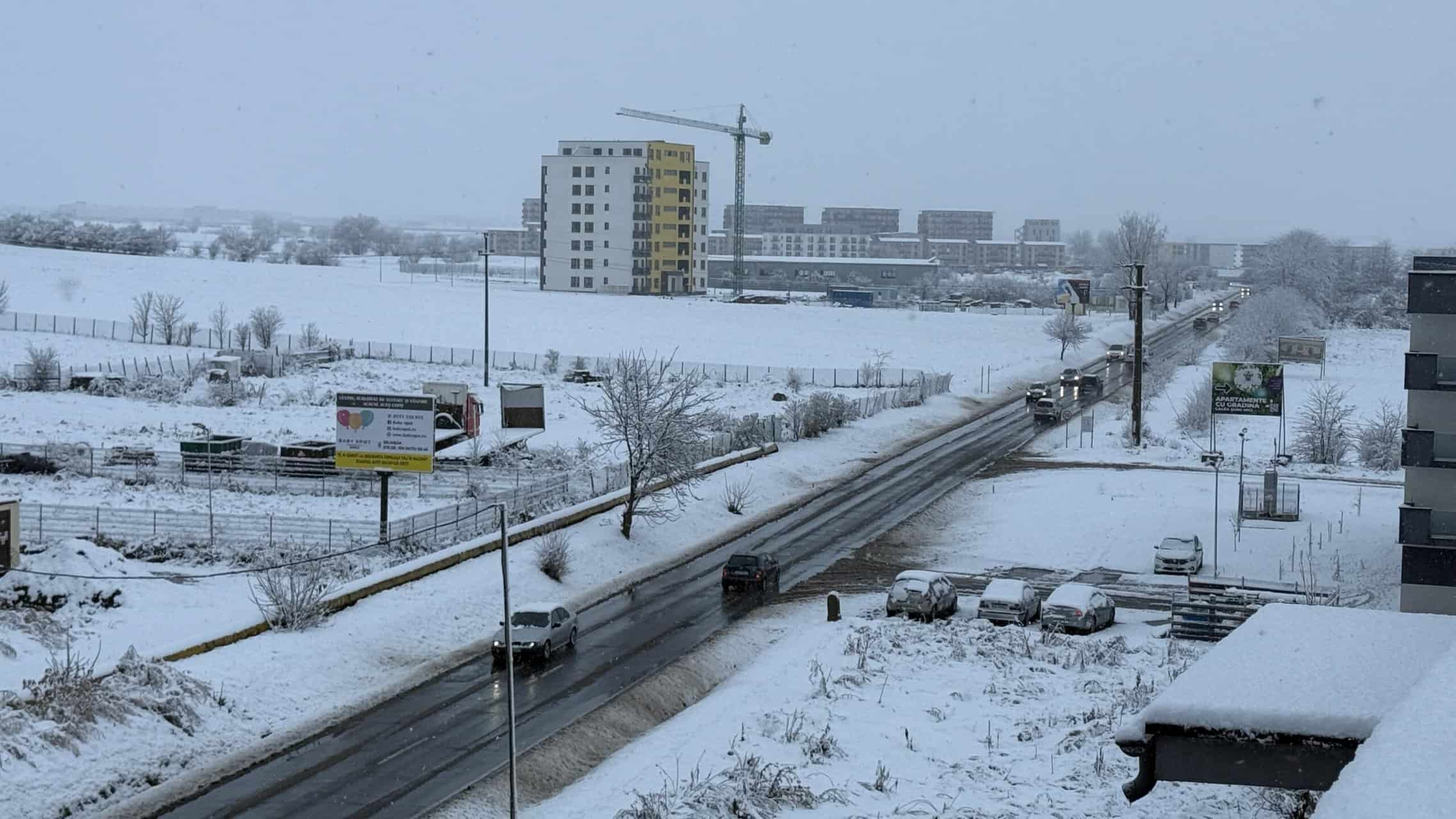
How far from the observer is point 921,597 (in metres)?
31.5

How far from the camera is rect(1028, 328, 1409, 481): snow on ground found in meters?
58.4

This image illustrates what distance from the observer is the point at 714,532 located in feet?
142

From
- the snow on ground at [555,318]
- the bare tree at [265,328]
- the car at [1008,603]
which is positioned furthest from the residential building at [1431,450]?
the bare tree at [265,328]

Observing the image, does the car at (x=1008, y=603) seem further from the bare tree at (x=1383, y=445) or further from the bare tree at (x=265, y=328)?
the bare tree at (x=265, y=328)

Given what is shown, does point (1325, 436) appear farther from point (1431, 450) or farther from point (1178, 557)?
point (1431, 450)

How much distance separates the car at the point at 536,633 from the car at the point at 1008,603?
9487 mm

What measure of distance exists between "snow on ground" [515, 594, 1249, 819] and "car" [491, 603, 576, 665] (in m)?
4.02

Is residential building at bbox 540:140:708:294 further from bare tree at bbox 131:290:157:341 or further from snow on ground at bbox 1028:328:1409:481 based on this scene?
snow on ground at bbox 1028:328:1409:481

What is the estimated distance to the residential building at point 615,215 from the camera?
16388 cm

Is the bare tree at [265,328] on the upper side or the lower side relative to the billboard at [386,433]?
upper

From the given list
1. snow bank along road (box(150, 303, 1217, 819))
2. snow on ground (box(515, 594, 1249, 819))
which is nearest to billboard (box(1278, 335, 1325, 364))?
snow bank along road (box(150, 303, 1217, 819))

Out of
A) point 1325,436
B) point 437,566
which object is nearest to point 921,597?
point 437,566

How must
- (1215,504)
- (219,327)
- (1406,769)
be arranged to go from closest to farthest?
1. (1406,769)
2. (1215,504)
3. (219,327)

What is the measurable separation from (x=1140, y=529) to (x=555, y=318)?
88.0m
